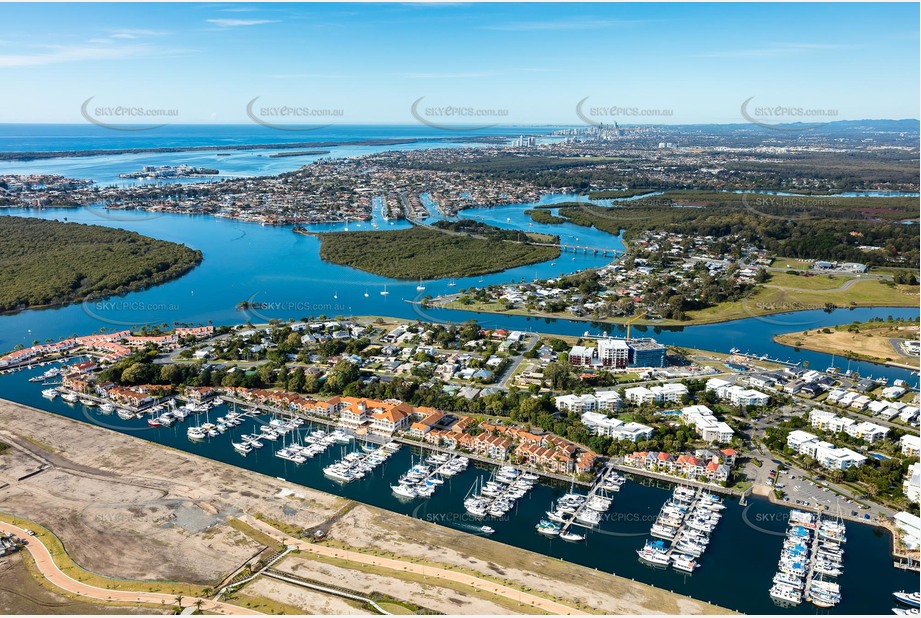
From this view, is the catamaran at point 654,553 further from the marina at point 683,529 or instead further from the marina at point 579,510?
the marina at point 579,510

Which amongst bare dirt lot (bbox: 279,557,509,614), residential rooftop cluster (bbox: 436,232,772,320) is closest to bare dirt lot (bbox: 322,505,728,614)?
bare dirt lot (bbox: 279,557,509,614)

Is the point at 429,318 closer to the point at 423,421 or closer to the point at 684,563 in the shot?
the point at 423,421

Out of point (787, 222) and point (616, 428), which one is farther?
point (787, 222)

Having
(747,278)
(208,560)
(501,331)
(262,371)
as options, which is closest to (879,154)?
(747,278)

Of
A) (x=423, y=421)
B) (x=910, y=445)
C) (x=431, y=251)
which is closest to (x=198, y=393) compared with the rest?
(x=423, y=421)

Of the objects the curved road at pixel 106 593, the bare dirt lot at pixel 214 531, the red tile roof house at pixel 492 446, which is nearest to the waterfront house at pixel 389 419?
the red tile roof house at pixel 492 446

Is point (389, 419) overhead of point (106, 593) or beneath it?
overhead
